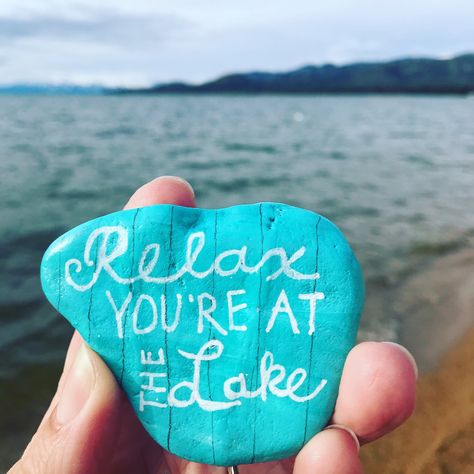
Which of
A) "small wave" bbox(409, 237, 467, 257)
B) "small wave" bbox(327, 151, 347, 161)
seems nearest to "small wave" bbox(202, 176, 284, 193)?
"small wave" bbox(409, 237, 467, 257)

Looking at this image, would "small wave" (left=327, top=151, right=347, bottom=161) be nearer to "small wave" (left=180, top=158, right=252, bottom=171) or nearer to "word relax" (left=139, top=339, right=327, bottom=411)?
"small wave" (left=180, top=158, right=252, bottom=171)

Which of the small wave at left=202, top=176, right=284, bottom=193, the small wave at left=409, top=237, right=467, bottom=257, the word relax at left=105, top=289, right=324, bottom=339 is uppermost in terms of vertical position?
the word relax at left=105, top=289, right=324, bottom=339

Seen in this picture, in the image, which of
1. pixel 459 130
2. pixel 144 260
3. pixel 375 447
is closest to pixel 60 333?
pixel 375 447

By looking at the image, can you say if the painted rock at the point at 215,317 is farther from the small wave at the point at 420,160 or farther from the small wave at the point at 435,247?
the small wave at the point at 420,160

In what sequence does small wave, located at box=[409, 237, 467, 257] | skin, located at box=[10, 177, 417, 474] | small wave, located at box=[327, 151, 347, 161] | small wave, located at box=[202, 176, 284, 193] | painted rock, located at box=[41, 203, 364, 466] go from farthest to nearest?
1. small wave, located at box=[327, 151, 347, 161]
2. small wave, located at box=[202, 176, 284, 193]
3. small wave, located at box=[409, 237, 467, 257]
4. painted rock, located at box=[41, 203, 364, 466]
5. skin, located at box=[10, 177, 417, 474]

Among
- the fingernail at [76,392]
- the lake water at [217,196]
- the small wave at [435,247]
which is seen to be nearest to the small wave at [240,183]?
the lake water at [217,196]

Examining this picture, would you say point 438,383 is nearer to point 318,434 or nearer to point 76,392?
point 318,434

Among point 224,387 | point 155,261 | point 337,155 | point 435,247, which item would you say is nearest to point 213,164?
point 337,155
